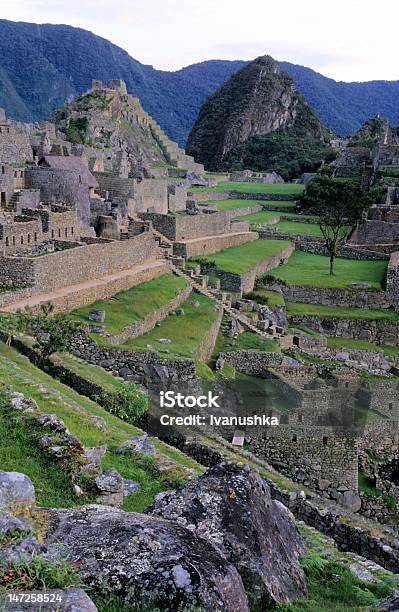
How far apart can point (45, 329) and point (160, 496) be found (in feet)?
→ 31.6

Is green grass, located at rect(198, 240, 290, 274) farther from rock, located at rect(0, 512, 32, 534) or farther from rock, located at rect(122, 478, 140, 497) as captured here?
rock, located at rect(0, 512, 32, 534)

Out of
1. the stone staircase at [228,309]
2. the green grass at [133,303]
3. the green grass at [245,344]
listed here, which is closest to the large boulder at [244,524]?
the green grass at [133,303]

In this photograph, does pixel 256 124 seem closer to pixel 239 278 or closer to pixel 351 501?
pixel 239 278

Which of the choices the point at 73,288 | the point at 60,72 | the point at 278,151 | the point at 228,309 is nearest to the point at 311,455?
the point at 73,288

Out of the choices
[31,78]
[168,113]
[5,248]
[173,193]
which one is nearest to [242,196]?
[173,193]

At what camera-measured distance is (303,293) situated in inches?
1342

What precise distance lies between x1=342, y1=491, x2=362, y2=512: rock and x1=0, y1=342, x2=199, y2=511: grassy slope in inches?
272

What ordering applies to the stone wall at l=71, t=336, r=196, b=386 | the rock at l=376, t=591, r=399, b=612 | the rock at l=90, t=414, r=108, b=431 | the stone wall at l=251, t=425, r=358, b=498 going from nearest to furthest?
1. the rock at l=376, t=591, r=399, b=612
2. the rock at l=90, t=414, r=108, b=431
3. the stone wall at l=251, t=425, r=358, b=498
4. the stone wall at l=71, t=336, r=196, b=386

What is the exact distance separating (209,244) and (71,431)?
26858mm

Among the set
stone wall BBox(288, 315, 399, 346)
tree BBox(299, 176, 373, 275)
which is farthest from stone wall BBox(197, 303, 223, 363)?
tree BBox(299, 176, 373, 275)

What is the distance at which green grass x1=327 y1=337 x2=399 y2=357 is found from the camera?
28562 mm

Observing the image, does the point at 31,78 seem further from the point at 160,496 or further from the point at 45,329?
the point at 160,496

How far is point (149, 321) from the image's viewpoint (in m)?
21.1

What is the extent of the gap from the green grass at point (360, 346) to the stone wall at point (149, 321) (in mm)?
6723
